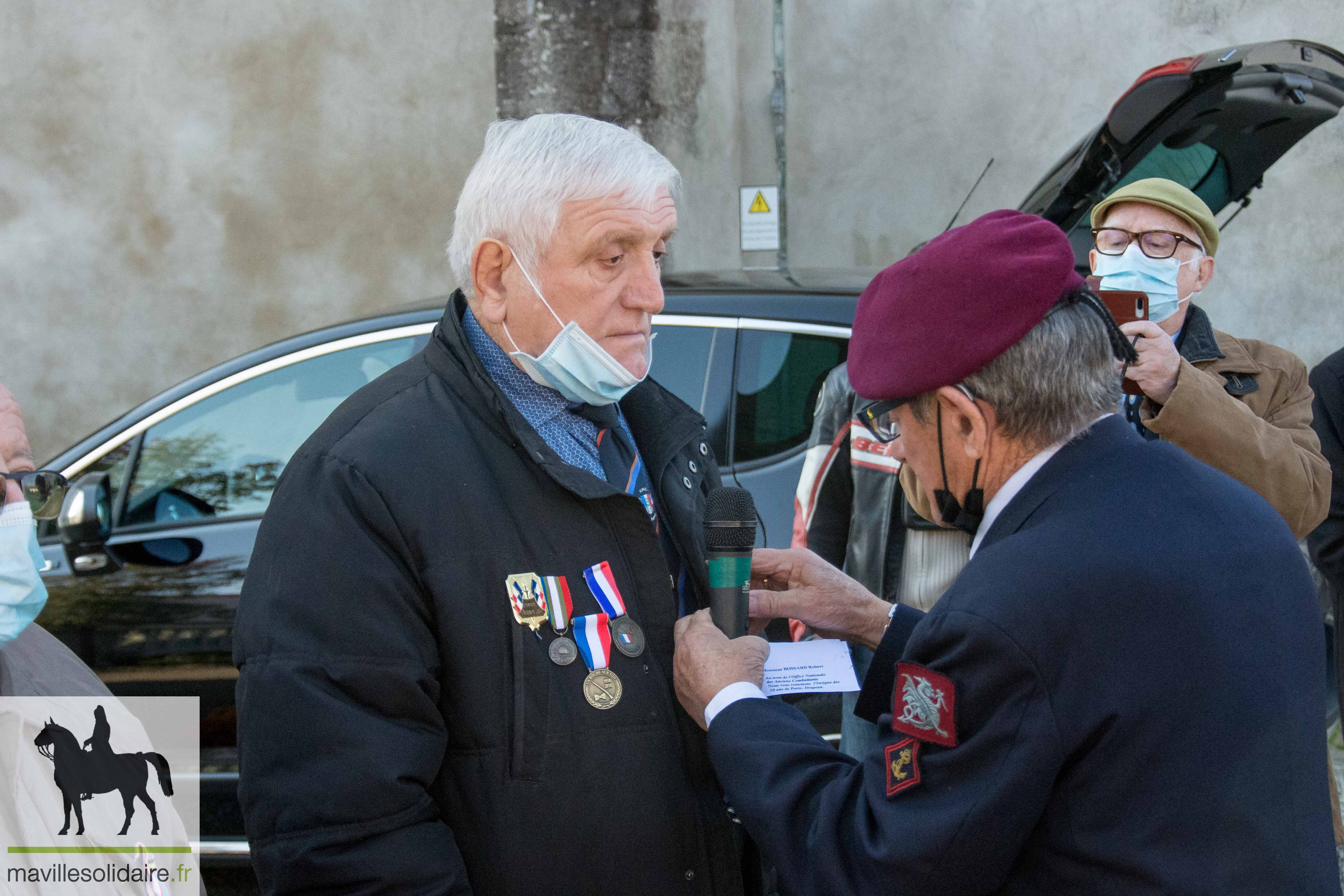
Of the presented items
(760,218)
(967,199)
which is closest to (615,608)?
(967,199)

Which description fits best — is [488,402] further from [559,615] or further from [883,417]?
[883,417]

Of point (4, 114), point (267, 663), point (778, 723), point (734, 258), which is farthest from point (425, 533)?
point (4, 114)

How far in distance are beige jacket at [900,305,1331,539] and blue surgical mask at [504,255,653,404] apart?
77cm

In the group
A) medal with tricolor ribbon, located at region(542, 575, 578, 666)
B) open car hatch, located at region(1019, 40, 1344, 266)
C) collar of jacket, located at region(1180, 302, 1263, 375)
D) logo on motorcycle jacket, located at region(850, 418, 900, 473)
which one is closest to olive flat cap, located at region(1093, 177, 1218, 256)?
collar of jacket, located at region(1180, 302, 1263, 375)

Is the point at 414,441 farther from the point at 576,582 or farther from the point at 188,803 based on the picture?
the point at 188,803

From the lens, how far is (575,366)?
1831 millimetres

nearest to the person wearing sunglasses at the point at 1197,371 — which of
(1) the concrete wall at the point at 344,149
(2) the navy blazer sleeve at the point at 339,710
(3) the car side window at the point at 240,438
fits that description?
(2) the navy blazer sleeve at the point at 339,710

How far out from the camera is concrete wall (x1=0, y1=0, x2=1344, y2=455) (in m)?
7.31

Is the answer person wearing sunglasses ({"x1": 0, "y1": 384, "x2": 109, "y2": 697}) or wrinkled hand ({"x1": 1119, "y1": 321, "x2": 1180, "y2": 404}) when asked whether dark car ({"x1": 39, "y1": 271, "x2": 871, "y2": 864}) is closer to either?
wrinkled hand ({"x1": 1119, "y1": 321, "x2": 1180, "y2": 404})

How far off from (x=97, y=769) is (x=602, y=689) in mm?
861

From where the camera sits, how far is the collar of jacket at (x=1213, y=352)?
9.37 ft

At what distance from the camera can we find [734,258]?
806 centimetres

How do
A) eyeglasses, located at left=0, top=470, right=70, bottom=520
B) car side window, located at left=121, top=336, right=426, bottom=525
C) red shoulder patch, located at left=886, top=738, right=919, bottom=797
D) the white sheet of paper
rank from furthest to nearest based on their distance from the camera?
1. car side window, located at left=121, top=336, right=426, bottom=525
2. eyeglasses, located at left=0, top=470, right=70, bottom=520
3. the white sheet of paper
4. red shoulder patch, located at left=886, top=738, right=919, bottom=797

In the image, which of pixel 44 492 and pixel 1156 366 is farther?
pixel 1156 366
